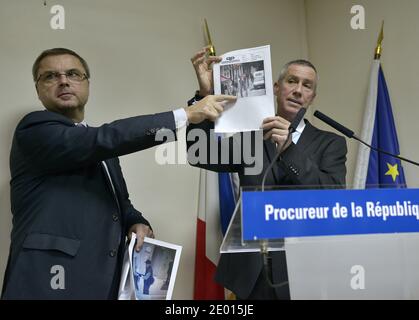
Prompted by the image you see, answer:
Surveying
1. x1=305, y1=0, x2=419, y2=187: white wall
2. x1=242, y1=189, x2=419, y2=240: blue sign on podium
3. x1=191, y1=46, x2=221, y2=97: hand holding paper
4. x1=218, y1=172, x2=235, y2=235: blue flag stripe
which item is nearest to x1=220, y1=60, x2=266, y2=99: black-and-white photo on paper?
x1=191, y1=46, x2=221, y2=97: hand holding paper

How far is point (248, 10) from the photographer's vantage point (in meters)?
2.96

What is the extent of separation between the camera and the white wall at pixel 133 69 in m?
2.21

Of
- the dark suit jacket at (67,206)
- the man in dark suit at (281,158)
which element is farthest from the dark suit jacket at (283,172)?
the dark suit jacket at (67,206)

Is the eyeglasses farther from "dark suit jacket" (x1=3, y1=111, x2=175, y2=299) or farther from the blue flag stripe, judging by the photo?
the blue flag stripe

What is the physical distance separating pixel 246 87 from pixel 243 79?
26mm

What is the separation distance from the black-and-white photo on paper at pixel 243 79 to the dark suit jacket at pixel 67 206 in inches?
8.6

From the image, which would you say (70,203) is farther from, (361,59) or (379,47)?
(361,59)

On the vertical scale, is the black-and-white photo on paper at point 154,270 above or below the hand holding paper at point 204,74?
below

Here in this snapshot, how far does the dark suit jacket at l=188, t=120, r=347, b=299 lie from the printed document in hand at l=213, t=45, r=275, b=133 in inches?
6.3

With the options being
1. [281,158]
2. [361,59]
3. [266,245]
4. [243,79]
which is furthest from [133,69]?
[266,245]

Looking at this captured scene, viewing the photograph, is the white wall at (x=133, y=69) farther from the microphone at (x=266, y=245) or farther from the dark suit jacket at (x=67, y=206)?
the microphone at (x=266, y=245)

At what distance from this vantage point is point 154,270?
4.70ft
